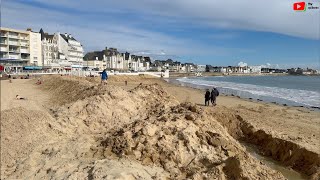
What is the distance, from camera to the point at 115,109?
44.8 feet

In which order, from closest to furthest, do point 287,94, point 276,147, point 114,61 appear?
point 276,147 → point 287,94 → point 114,61

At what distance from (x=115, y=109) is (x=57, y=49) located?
109 m

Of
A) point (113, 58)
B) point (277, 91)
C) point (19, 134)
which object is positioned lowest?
point (277, 91)

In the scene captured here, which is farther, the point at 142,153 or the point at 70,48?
the point at 70,48

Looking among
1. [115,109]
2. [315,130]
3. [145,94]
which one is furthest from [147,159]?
[315,130]

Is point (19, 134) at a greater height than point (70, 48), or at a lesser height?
lesser

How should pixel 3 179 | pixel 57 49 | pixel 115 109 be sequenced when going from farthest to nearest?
pixel 57 49, pixel 115 109, pixel 3 179

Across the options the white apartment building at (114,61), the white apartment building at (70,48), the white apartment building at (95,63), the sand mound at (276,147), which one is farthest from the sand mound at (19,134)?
the white apartment building at (114,61)

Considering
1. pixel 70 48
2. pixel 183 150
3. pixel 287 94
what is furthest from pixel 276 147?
pixel 70 48

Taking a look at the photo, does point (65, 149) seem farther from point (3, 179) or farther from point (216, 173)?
point (216, 173)

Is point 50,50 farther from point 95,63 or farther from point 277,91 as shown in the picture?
point 277,91

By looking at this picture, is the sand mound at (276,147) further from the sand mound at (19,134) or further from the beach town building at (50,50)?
the beach town building at (50,50)

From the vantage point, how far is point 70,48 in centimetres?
13025

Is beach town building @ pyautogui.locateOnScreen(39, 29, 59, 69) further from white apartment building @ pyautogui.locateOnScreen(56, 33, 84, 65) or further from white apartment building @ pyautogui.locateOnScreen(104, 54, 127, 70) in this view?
white apartment building @ pyautogui.locateOnScreen(104, 54, 127, 70)
